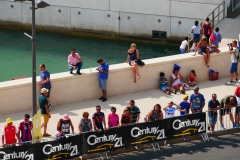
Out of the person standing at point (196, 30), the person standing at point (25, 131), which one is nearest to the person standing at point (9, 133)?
the person standing at point (25, 131)

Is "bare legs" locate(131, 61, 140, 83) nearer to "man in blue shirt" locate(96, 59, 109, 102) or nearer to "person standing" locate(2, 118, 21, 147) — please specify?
"man in blue shirt" locate(96, 59, 109, 102)

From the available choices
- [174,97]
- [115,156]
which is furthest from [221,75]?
[115,156]

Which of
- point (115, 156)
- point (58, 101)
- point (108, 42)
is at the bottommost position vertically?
point (115, 156)

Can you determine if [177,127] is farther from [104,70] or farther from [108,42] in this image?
[108,42]

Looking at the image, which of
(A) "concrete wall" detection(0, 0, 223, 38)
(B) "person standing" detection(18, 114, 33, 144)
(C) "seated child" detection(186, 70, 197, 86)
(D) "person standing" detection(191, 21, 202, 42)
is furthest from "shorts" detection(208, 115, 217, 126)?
(A) "concrete wall" detection(0, 0, 223, 38)

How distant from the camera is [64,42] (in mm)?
37156

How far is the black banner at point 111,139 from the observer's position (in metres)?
18.6

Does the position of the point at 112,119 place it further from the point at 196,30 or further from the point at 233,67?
the point at 196,30

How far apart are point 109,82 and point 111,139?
4.57m

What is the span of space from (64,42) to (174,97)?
14.3 metres

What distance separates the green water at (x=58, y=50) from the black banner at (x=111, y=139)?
41.8ft

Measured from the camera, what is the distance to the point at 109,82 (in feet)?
78.5

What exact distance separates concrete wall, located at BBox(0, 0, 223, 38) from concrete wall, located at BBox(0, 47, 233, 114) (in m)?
8.26

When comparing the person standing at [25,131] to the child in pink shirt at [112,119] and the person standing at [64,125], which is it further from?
the child in pink shirt at [112,119]
